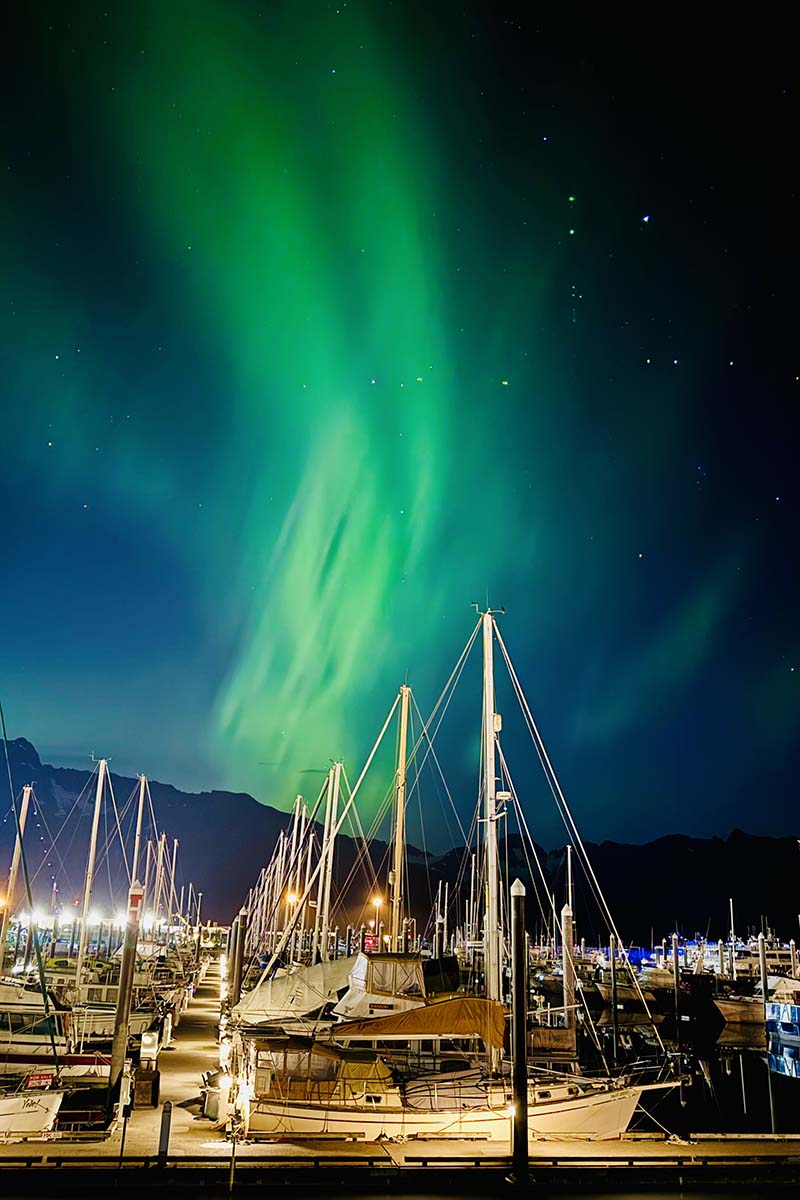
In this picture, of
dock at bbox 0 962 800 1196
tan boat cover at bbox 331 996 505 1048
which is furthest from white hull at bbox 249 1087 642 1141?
tan boat cover at bbox 331 996 505 1048

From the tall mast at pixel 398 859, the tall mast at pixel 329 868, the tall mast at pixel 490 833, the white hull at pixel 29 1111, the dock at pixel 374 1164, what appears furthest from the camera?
the tall mast at pixel 329 868

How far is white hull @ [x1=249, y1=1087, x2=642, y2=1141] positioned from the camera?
74.7 feet

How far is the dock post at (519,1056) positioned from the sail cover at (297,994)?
1301cm

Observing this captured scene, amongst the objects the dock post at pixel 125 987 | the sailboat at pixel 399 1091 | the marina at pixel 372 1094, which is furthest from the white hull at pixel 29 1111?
the sailboat at pixel 399 1091

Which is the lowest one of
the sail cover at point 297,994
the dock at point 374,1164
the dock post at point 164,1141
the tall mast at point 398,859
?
the dock at point 374,1164

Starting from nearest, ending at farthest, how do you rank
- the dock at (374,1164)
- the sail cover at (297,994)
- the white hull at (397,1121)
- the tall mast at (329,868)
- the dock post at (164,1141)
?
1. the dock at (374,1164)
2. the dock post at (164,1141)
3. the white hull at (397,1121)
4. the sail cover at (297,994)
5. the tall mast at (329,868)

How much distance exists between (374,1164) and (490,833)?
418 inches

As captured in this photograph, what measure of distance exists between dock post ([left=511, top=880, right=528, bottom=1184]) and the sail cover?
42.7 ft

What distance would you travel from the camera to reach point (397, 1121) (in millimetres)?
22844

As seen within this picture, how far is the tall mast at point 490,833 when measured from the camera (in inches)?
1051

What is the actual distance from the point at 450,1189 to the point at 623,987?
6614 cm

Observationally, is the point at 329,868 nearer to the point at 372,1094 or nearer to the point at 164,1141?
the point at 372,1094

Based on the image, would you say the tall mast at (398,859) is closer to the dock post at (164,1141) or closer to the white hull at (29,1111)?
the white hull at (29,1111)

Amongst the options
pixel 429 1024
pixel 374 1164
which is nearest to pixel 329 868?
pixel 429 1024
